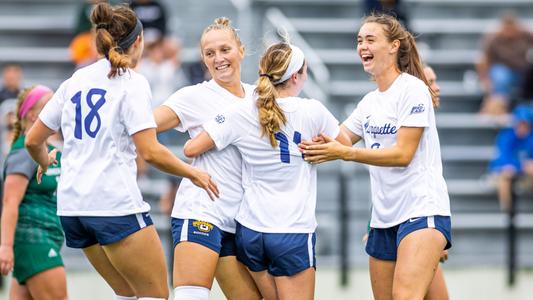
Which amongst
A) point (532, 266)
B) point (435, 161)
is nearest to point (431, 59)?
point (532, 266)

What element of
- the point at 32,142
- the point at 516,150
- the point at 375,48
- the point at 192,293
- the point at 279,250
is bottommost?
the point at 192,293

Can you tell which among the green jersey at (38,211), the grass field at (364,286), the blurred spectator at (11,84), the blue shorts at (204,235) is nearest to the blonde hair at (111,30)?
the blue shorts at (204,235)

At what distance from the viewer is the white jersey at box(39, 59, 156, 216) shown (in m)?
6.54

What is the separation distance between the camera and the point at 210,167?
6863mm

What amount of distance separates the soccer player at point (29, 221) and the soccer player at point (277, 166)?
1.35 meters

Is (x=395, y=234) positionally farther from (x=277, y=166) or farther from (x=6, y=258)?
(x=6, y=258)

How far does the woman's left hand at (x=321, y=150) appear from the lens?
659 cm

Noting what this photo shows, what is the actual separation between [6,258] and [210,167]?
1580 millimetres

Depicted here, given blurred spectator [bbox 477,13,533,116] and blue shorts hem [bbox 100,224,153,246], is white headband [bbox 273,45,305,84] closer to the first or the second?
blue shorts hem [bbox 100,224,153,246]

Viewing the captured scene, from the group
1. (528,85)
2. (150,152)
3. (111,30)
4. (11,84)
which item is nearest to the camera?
(150,152)

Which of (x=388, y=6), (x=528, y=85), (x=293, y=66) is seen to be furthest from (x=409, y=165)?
(x=528, y=85)

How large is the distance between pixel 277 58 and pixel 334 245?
616cm

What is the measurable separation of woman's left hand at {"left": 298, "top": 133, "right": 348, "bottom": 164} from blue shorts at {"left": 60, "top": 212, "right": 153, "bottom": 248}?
1012 mm

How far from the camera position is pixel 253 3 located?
49.2 ft
